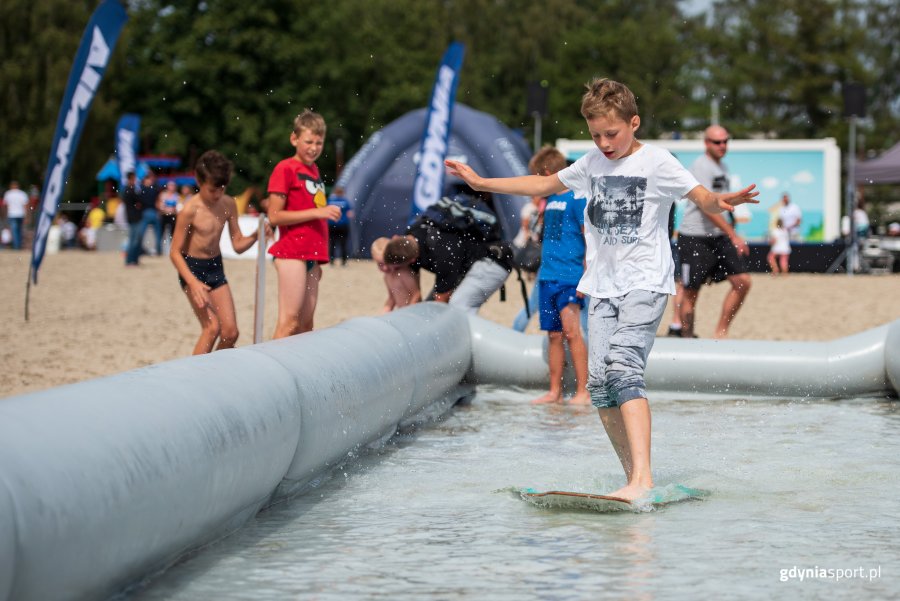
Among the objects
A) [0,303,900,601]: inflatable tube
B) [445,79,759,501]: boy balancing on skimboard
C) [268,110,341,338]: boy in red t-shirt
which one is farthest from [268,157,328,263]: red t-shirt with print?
[445,79,759,501]: boy balancing on skimboard

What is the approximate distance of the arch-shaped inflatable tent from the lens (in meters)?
24.8

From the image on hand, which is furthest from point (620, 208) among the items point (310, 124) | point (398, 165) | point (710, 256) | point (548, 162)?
point (398, 165)

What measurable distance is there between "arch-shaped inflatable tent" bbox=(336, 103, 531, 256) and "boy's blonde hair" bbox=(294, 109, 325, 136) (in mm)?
17840

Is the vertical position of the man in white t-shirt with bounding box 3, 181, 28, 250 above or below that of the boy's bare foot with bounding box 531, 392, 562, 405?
above

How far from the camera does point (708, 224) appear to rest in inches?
359

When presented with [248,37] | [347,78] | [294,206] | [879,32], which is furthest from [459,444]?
[879,32]

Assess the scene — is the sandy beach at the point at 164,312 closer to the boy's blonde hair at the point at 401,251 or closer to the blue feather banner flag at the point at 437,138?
the blue feather banner flag at the point at 437,138

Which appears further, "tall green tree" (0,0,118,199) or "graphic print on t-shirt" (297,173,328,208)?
"tall green tree" (0,0,118,199)

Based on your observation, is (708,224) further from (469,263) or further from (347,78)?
(347,78)

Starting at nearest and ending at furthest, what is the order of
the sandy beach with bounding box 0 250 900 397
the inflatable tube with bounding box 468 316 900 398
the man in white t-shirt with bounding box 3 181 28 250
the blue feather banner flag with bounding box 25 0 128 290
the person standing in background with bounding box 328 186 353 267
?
the inflatable tube with bounding box 468 316 900 398
the sandy beach with bounding box 0 250 900 397
the blue feather banner flag with bounding box 25 0 128 290
the person standing in background with bounding box 328 186 353 267
the man in white t-shirt with bounding box 3 181 28 250

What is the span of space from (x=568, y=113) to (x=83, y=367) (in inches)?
1917

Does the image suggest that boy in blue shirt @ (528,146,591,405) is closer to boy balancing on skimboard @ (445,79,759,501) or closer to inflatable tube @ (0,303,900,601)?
inflatable tube @ (0,303,900,601)

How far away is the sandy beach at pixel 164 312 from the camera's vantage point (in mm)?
9156

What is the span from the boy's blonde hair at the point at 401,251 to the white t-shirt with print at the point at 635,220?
3.15 m
